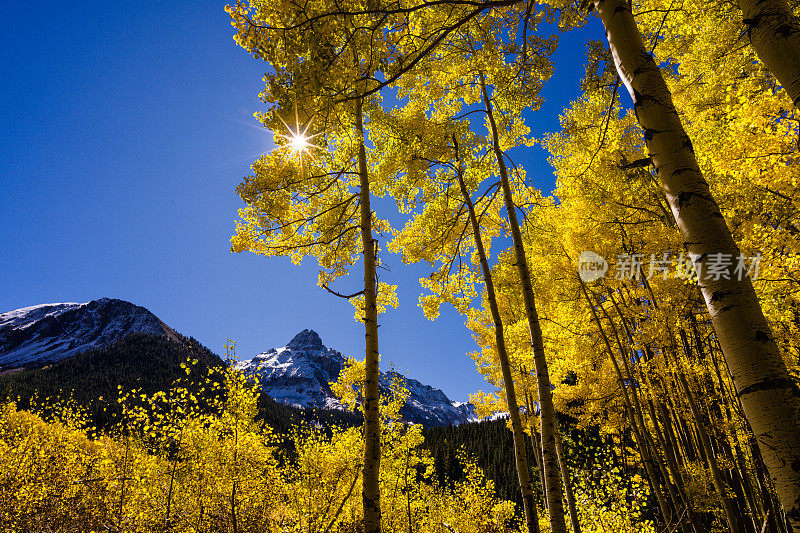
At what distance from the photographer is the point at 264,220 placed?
514cm

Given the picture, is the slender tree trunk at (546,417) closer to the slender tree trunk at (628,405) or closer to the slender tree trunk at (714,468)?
the slender tree trunk at (628,405)

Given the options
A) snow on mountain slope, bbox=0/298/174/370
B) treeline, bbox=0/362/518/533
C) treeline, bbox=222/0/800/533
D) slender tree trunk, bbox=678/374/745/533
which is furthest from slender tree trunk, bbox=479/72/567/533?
snow on mountain slope, bbox=0/298/174/370

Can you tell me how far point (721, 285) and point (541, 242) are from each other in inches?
247

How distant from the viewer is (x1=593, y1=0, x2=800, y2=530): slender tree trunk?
1253mm

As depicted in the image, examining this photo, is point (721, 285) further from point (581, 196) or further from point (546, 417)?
point (581, 196)

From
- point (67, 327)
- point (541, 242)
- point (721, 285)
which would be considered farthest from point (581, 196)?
point (67, 327)

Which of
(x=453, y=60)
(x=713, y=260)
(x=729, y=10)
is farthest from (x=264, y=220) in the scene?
(x=729, y=10)

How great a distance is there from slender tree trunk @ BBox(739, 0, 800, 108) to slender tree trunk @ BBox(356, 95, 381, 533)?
3.95m

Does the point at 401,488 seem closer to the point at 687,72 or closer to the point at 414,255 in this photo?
the point at 414,255

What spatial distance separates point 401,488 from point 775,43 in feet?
54.3

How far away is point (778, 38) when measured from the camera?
5.77 ft

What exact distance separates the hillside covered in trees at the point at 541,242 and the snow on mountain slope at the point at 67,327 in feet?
623

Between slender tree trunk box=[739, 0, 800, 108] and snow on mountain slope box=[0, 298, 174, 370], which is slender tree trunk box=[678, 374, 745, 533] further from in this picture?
snow on mountain slope box=[0, 298, 174, 370]

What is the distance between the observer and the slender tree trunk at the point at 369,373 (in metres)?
3.83
